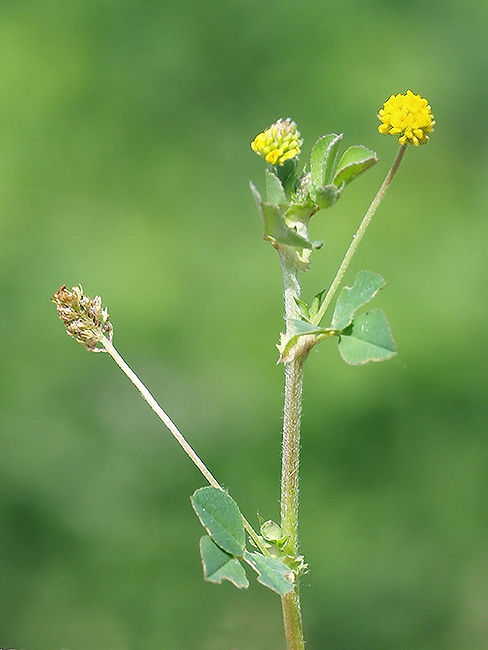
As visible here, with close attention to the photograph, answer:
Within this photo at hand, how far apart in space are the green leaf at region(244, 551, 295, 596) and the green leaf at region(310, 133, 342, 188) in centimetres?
34

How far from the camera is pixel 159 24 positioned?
3.83m

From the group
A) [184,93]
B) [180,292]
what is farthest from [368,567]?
[184,93]

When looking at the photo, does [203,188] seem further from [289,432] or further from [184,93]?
→ [289,432]

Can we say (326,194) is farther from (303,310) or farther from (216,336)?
(216,336)

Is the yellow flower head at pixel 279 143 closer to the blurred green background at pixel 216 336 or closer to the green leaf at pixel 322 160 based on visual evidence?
the green leaf at pixel 322 160

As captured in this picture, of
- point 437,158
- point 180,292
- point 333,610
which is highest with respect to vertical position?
point 437,158

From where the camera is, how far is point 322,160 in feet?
2.53

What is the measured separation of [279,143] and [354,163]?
67mm

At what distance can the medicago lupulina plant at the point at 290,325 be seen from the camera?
0.71 meters

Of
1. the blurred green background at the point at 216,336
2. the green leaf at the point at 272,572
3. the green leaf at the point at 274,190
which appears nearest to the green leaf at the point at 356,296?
the green leaf at the point at 274,190

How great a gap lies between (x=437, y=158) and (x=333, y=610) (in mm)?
1940

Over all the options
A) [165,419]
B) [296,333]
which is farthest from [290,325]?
[165,419]

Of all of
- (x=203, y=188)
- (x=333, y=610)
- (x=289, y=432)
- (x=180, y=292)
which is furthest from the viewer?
(x=203, y=188)

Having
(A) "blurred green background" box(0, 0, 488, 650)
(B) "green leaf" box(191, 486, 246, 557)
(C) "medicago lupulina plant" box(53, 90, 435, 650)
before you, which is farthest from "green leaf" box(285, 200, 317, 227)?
(A) "blurred green background" box(0, 0, 488, 650)
